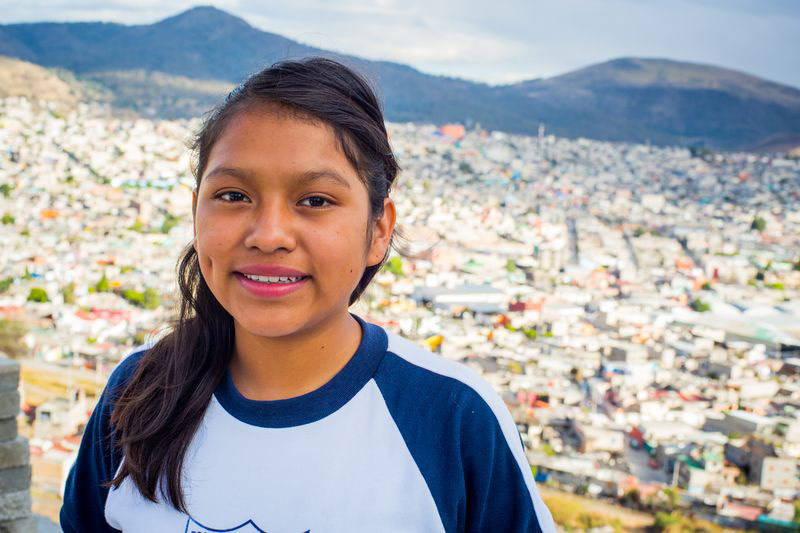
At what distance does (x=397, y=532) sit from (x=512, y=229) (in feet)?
64.8

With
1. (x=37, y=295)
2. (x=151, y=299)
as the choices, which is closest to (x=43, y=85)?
(x=37, y=295)

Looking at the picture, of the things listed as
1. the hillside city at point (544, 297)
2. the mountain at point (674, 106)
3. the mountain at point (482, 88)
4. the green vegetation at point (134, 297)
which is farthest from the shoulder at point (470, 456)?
the mountain at point (674, 106)

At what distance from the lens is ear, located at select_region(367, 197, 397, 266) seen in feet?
2.12

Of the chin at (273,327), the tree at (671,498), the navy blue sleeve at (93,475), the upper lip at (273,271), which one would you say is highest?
the upper lip at (273,271)

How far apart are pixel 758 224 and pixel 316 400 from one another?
76.1 feet

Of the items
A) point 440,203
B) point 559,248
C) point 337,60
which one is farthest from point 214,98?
point 440,203

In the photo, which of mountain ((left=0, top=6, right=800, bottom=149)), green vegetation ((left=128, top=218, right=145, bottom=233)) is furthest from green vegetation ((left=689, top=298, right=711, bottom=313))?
mountain ((left=0, top=6, right=800, bottom=149))

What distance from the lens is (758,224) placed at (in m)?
21.8

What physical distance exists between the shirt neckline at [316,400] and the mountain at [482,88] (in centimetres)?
2997

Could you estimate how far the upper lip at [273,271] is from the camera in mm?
574

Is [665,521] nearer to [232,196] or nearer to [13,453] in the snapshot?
[13,453]

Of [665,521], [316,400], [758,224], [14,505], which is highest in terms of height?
[316,400]

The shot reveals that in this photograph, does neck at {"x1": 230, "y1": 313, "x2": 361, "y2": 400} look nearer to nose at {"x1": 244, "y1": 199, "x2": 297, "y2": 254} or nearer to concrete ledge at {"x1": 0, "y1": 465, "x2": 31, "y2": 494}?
nose at {"x1": 244, "y1": 199, "x2": 297, "y2": 254}

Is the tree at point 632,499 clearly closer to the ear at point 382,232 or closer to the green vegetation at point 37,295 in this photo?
the ear at point 382,232
